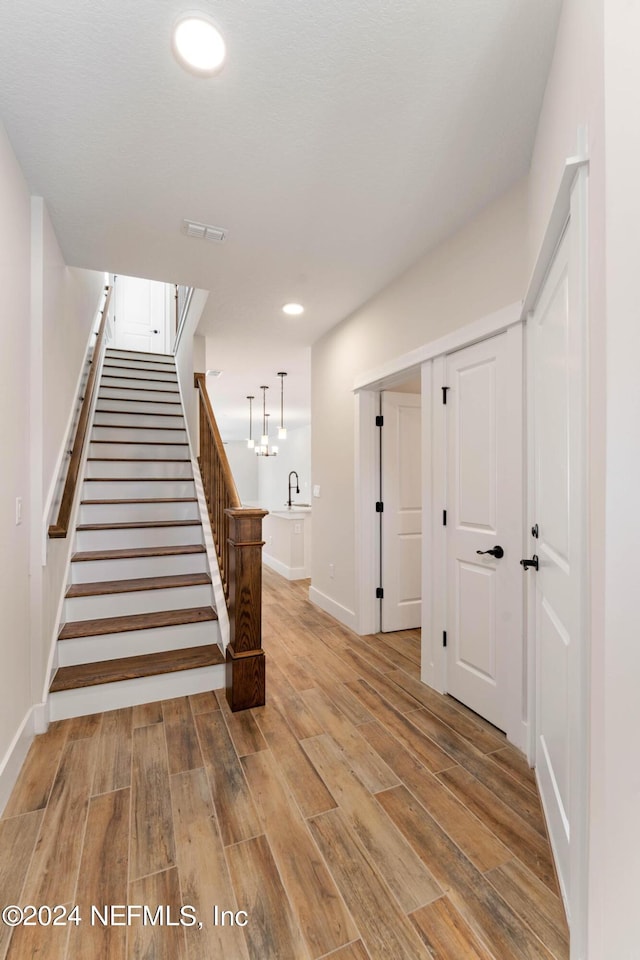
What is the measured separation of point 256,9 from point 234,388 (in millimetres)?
5502

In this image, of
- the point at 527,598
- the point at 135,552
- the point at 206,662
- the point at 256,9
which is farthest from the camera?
the point at 135,552

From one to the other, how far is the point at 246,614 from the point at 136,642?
0.77 m

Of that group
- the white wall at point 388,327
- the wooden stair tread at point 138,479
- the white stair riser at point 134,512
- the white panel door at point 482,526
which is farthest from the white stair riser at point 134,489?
the white panel door at point 482,526

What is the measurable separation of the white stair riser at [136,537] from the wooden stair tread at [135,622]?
2.14 feet

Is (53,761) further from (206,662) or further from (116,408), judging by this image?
(116,408)

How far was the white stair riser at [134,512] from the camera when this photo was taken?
3273 mm

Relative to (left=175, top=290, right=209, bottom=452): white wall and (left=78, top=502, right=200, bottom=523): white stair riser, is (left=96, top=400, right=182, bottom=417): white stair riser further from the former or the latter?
(left=78, top=502, right=200, bottom=523): white stair riser

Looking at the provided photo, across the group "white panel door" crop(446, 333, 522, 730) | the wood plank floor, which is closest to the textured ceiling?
"white panel door" crop(446, 333, 522, 730)

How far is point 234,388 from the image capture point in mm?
6617

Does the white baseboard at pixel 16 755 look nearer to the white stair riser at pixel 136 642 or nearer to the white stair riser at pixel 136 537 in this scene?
the white stair riser at pixel 136 642

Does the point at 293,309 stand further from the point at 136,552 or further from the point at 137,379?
the point at 137,379

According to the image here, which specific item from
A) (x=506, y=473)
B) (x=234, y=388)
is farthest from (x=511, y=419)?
(x=234, y=388)

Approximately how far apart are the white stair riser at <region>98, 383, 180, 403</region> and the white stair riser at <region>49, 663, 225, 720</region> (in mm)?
3294

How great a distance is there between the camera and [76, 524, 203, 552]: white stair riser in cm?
309
